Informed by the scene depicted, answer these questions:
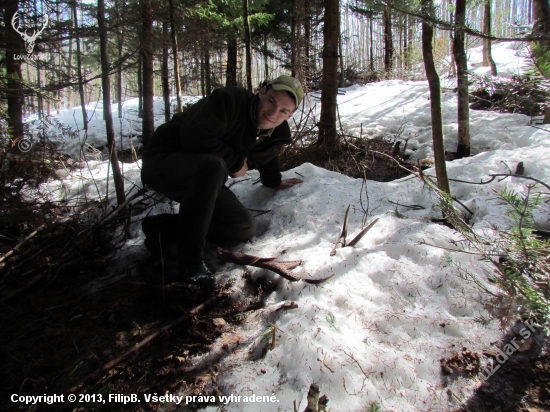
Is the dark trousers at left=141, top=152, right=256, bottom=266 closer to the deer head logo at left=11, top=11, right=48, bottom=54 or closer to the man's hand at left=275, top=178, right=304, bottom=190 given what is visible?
the man's hand at left=275, top=178, right=304, bottom=190

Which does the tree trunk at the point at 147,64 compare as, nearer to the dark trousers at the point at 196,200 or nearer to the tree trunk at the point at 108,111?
the tree trunk at the point at 108,111

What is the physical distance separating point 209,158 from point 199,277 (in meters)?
0.73

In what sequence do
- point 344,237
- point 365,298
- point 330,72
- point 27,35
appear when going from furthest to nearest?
point 330,72 < point 27,35 < point 344,237 < point 365,298

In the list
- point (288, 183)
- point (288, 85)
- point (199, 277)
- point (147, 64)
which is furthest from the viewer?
point (147, 64)

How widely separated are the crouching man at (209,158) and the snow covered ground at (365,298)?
243mm

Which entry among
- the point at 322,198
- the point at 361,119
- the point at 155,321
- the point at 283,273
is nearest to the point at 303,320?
the point at 283,273

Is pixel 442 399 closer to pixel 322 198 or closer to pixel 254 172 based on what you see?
pixel 322 198

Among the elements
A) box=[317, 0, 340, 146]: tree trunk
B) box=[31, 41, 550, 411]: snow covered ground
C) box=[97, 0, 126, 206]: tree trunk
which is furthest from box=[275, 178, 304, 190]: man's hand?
box=[97, 0, 126, 206]: tree trunk

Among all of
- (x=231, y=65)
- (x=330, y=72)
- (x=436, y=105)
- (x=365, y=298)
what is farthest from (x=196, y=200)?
(x=231, y=65)

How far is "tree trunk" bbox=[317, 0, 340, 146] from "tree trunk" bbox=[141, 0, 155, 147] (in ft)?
7.34

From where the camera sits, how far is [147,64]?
578 cm

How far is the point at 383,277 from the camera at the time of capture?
1.76 metres

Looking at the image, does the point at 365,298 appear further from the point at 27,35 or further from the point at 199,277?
the point at 27,35

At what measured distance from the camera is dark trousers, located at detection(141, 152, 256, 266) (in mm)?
1877
